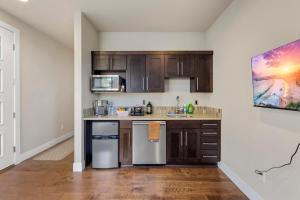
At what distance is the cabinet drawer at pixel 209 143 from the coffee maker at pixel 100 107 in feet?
6.64

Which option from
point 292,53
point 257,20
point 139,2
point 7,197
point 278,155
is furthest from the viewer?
Answer: point 139,2

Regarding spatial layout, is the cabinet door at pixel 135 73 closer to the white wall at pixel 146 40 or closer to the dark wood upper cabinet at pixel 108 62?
the dark wood upper cabinet at pixel 108 62

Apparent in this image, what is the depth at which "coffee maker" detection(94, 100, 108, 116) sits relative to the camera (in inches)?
163

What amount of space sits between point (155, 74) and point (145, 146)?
1.48m

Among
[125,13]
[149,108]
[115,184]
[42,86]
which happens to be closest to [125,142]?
[115,184]

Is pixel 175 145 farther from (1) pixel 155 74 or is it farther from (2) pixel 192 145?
A: (1) pixel 155 74

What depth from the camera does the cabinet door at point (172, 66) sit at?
4.19 metres

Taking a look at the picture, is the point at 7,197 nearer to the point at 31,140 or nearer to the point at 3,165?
the point at 3,165

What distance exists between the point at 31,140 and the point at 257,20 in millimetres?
4627

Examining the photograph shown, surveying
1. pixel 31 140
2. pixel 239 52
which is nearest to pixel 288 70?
pixel 239 52

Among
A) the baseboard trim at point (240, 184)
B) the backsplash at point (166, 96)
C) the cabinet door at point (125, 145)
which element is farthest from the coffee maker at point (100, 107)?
the baseboard trim at point (240, 184)

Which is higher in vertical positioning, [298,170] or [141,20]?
[141,20]

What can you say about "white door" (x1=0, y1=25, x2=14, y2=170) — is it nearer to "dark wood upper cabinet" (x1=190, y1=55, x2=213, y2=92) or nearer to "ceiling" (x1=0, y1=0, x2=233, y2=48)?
"ceiling" (x1=0, y1=0, x2=233, y2=48)

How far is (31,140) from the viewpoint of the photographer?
169 inches
